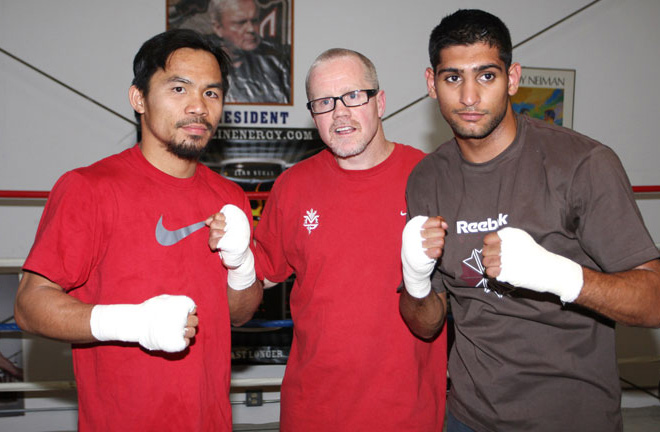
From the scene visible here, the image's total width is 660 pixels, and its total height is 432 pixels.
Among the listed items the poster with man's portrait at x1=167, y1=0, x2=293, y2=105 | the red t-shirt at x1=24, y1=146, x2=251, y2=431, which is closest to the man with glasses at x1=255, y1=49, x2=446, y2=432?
the red t-shirt at x1=24, y1=146, x2=251, y2=431

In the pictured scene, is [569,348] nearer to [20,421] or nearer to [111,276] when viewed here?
[111,276]

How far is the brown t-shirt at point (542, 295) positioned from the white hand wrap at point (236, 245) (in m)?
0.55

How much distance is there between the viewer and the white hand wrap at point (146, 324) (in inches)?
44.7

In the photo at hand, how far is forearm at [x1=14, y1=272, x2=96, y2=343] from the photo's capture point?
1146 mm

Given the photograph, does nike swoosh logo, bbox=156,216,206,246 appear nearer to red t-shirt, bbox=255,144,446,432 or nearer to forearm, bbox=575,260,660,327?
red t-shirt, bbox=255,144,446,432

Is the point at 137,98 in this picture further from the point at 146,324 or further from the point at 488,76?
the point at 488,76

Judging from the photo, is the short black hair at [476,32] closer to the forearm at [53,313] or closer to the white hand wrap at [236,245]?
the white hand wrap at [236,245]

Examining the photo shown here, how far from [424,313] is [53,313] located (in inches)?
36.6

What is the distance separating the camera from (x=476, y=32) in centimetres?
133

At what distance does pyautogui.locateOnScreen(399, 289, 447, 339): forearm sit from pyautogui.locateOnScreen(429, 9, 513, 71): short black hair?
67 cm

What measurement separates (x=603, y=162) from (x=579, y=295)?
0.32 m

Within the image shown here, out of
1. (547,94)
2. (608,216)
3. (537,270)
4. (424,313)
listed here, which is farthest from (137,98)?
(547,94)

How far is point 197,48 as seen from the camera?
1479 millimetres

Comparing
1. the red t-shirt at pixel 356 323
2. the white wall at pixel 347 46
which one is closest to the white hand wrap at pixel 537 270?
the red t-shirt at pixel 356 323
